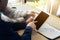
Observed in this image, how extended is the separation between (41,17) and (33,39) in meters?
0.23

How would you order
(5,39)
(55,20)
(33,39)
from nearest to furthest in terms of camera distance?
(5,39) → (33,39) → (55,20)

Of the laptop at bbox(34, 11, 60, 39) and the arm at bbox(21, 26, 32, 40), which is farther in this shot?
the laptop at bbox(34, 11, 60, 39)

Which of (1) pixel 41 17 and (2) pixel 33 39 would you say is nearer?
(2) pixel 33 39

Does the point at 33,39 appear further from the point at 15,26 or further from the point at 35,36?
the point at 15,26

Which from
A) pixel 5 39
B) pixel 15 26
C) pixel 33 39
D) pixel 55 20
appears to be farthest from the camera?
pixel 55 20

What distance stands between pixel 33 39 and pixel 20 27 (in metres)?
0.20

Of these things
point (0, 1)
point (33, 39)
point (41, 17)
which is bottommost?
point (33, 39)

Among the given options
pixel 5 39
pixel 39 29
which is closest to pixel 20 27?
pixel 39 29

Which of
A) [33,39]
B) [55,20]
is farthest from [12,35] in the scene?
[55,20]

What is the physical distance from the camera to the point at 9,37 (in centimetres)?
92

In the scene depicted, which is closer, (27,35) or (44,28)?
(27,35)

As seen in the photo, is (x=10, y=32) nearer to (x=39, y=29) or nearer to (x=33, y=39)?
(x=33, y=39)

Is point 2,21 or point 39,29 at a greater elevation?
point 2,21

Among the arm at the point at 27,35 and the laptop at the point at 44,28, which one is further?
the laptop at the point at 44,28
